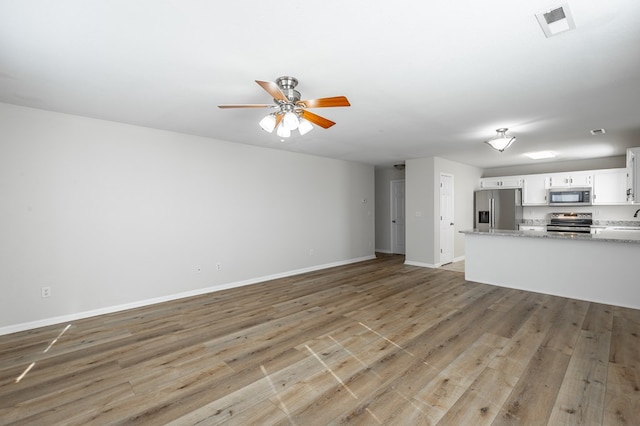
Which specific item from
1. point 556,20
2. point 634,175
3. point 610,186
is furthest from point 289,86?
point 610,186

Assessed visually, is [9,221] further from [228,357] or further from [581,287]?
→ [581,287]

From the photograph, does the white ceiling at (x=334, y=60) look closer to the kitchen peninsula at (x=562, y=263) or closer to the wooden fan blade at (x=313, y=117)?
the wooden fan blade at (x=313, y=117)

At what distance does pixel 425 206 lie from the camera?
664 cm

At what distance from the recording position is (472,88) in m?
2.88

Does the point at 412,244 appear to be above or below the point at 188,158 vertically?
below

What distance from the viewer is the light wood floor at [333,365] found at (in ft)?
6.40

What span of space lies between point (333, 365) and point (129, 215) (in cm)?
338

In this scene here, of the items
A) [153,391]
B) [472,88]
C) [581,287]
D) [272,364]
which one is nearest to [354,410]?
[272,364]

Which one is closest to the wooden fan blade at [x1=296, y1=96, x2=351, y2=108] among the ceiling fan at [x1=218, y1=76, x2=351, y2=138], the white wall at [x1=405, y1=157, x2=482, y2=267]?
the ceiling fan at [x1=218, y1=76, x2=351, y2=138]

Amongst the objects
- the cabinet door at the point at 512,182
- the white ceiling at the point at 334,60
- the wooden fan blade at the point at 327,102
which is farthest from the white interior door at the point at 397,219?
the wooden fan blade at the point at 327,102

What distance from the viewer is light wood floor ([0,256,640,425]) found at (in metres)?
1.95

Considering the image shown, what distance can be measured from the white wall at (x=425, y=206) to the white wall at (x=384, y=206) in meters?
1.67

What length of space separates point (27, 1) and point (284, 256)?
188 inches

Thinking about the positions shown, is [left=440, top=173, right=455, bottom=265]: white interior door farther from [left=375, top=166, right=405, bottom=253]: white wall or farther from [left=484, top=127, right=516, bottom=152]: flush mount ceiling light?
[left=484, top=127, right=516, bottom=152]: flush mount ceiling light
